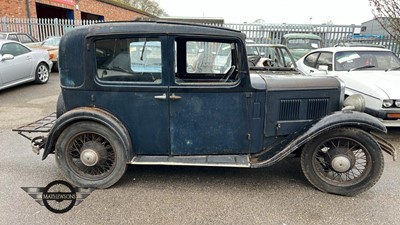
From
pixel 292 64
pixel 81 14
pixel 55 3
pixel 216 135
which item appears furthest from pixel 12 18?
pixel 216 135

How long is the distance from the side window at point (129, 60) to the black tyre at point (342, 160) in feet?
6.40

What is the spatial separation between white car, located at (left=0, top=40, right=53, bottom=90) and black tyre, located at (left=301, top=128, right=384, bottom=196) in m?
7.86

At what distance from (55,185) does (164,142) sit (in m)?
1.37

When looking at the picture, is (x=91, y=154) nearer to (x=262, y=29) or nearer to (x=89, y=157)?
(x=89, y=157)

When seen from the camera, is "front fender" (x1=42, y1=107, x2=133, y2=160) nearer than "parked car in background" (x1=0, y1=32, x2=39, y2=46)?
Yes

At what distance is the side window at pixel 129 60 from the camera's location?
A: 310cm

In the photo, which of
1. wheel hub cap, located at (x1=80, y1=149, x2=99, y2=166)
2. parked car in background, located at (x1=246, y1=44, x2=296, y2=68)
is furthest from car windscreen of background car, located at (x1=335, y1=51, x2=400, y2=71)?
wheel hub cap, located at (x1=80, y1=149, x2=99, y2=166)

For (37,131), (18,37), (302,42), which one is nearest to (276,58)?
(37,131)

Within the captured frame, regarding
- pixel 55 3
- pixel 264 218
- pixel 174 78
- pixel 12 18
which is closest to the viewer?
pixel 264 218

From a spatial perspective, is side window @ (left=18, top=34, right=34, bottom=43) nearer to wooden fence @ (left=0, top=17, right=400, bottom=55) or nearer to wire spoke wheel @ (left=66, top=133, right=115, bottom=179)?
wooden fence @ (left=0, top=17, right=400, bottom=55)

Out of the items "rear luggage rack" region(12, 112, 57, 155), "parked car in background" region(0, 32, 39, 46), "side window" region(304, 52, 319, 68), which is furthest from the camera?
Result: "parked car in background" region(0, 32, 39, 46)

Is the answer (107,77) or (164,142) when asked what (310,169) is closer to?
(164,142)

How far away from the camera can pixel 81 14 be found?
912 inches

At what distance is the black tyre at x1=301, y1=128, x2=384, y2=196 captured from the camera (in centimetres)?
309
